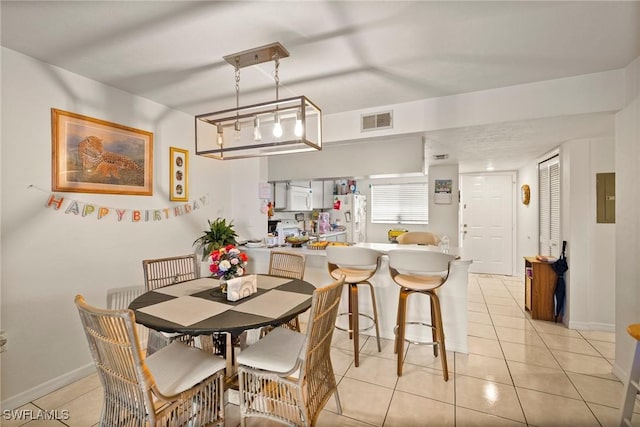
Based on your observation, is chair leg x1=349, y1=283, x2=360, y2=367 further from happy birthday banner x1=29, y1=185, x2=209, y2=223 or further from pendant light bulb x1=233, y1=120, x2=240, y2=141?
happy birthday banner x1=29, y1=185, x2=209, y2=223

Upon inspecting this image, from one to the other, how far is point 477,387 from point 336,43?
269 cm

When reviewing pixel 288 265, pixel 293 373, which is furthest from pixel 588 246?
pixel 293 373

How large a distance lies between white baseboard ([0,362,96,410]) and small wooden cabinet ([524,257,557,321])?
4728 mm

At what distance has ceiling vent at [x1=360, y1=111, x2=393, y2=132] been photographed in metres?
3.02

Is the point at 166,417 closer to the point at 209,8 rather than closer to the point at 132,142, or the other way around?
the point at 209,8

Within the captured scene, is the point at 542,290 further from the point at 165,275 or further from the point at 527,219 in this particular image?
the point at 165,275

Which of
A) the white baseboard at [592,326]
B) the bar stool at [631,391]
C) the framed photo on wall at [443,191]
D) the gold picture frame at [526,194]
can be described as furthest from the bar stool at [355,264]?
the gold picture frame at [526,194]

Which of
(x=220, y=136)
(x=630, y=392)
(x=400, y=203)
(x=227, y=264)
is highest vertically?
(x=220, y=136)

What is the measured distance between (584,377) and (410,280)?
5.08 ft

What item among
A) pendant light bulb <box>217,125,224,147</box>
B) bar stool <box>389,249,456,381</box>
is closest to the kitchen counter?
bar stool <box>389,249,456,381</box>

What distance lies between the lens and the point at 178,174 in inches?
124

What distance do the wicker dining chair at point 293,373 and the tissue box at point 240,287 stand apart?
0.34 metres

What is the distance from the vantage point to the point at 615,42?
190cm

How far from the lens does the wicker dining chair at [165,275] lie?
2.33 meters
